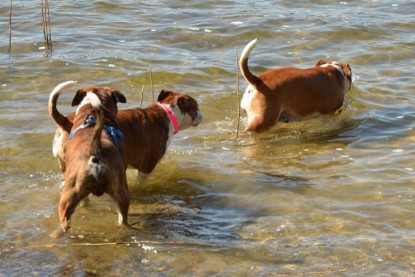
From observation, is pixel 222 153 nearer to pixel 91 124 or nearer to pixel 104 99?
pixel 104 99

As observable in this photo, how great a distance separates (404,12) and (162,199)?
9128 millimetres

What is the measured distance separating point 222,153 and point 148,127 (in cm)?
145

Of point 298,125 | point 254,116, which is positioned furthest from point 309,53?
point 254,116

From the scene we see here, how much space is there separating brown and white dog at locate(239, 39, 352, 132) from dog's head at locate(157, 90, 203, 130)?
0.74 m

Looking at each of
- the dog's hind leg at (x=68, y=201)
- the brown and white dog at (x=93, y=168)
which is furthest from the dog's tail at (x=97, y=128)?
the dog's hind leg at (x=68, y=201)

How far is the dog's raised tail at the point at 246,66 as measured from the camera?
8.93m

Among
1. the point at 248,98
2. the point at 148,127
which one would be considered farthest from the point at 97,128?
the point at 248,98

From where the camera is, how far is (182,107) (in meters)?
8.88

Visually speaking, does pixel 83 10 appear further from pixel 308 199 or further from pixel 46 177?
pixel 308 199

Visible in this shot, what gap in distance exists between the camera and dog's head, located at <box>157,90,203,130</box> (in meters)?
8.80

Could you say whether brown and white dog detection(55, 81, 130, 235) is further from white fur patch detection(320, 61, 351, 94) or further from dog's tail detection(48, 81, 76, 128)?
white fur patch detection(320, 61, 351, 94)

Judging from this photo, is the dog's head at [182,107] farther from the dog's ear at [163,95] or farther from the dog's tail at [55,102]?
the dog's tail at [55,102]

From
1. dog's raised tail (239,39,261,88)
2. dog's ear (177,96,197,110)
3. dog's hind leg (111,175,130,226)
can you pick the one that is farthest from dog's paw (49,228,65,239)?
dog's raised tail (239,39,261,88)

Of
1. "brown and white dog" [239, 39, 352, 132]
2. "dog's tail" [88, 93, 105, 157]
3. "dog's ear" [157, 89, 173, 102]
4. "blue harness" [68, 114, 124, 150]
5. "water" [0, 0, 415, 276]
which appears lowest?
"water" [0, 0, 415, 276]
